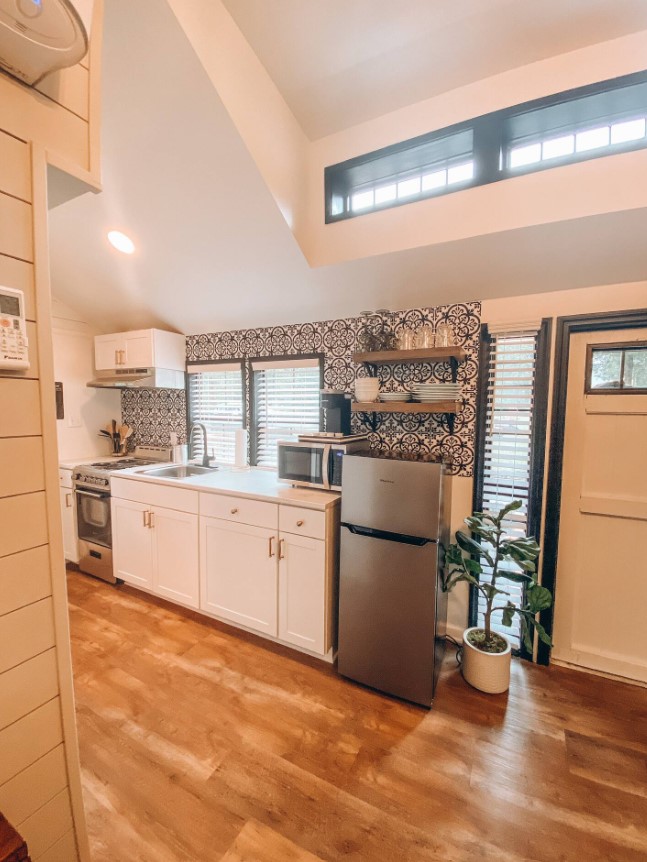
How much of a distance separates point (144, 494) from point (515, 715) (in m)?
2.71

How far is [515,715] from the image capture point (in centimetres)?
189

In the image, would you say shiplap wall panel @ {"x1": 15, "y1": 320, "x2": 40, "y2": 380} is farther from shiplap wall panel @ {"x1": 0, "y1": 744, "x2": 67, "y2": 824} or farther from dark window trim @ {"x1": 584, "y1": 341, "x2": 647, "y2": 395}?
dark window trim @ {"x1": 584, "y1": 341, "x2": 647, "y2": 395}

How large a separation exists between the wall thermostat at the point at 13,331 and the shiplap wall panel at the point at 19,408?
4 cm

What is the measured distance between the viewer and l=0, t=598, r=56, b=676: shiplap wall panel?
31.6 inches

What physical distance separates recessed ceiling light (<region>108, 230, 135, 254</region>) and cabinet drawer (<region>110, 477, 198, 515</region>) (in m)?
1.72

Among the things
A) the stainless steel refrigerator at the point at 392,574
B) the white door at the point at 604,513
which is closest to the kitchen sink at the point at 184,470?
the stainless steel refrigerator at the point at 392,574

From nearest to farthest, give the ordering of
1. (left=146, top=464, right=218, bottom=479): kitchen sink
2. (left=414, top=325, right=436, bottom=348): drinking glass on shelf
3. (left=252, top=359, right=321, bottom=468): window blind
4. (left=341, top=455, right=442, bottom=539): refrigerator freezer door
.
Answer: (left=341, top=455, right=442, bottom=539): refrigerator freezer door
(left=414, top=325, right=436, bottom=348): drinking glass on shelf
(left=252, top=359, right=321, bottom=468): window blind
(left=146, top=464, right=218, bottom=479): kitchen sink

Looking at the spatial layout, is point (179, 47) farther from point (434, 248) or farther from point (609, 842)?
point (609, 842)

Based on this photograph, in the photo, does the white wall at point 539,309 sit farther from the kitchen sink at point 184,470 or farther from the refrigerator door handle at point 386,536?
the kitchen sink at point 184,470

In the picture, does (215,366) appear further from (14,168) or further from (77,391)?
(14,168)

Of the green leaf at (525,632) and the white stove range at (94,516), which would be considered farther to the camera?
the white stove range at (94,516)

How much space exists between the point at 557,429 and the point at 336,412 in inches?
52.3

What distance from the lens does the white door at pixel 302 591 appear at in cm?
215

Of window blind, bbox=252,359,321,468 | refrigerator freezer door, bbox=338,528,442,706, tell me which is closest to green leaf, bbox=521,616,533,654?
refrigerator freezer door, bbox=338,528,442,706
